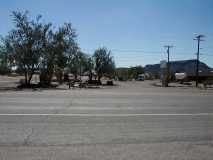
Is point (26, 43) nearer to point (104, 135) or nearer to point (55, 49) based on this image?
point (55, 49)

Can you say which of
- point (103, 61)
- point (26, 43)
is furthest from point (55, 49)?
point (103, 61)

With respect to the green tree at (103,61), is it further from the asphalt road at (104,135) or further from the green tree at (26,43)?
the asphalt road at (104,135)

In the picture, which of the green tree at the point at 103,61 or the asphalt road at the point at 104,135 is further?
the green tree at the point at 103,61

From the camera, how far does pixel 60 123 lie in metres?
9.61

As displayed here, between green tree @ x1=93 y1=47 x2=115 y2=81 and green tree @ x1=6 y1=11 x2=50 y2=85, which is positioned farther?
green tree @ x1=93 y1=47 x2=115 y2=81

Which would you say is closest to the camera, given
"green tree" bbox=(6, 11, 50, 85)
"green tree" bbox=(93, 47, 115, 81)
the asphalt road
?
the asphalt road

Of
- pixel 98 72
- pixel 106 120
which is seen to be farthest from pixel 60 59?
pixel 106 120

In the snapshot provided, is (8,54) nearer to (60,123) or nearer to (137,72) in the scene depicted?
(60,123)

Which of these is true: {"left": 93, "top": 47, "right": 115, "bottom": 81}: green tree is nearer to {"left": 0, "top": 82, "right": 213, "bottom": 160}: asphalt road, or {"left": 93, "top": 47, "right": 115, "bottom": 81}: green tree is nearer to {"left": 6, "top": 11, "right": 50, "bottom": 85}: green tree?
{"left": 6, "top": 11, "right": 50, "bottom": 85}: green tree

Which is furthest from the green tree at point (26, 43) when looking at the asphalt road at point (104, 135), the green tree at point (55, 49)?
the asphalt road at point (104, 135)

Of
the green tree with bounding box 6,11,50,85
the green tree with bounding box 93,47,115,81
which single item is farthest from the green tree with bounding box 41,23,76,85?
the green tree with bounding box 93,47,115,81

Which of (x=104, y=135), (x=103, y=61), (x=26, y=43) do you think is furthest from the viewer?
(x=103, y=61)

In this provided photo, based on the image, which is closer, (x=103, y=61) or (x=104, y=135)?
(x=104, y=135)

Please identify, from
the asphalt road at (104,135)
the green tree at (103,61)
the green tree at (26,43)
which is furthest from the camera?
the green tree at (103,61)
